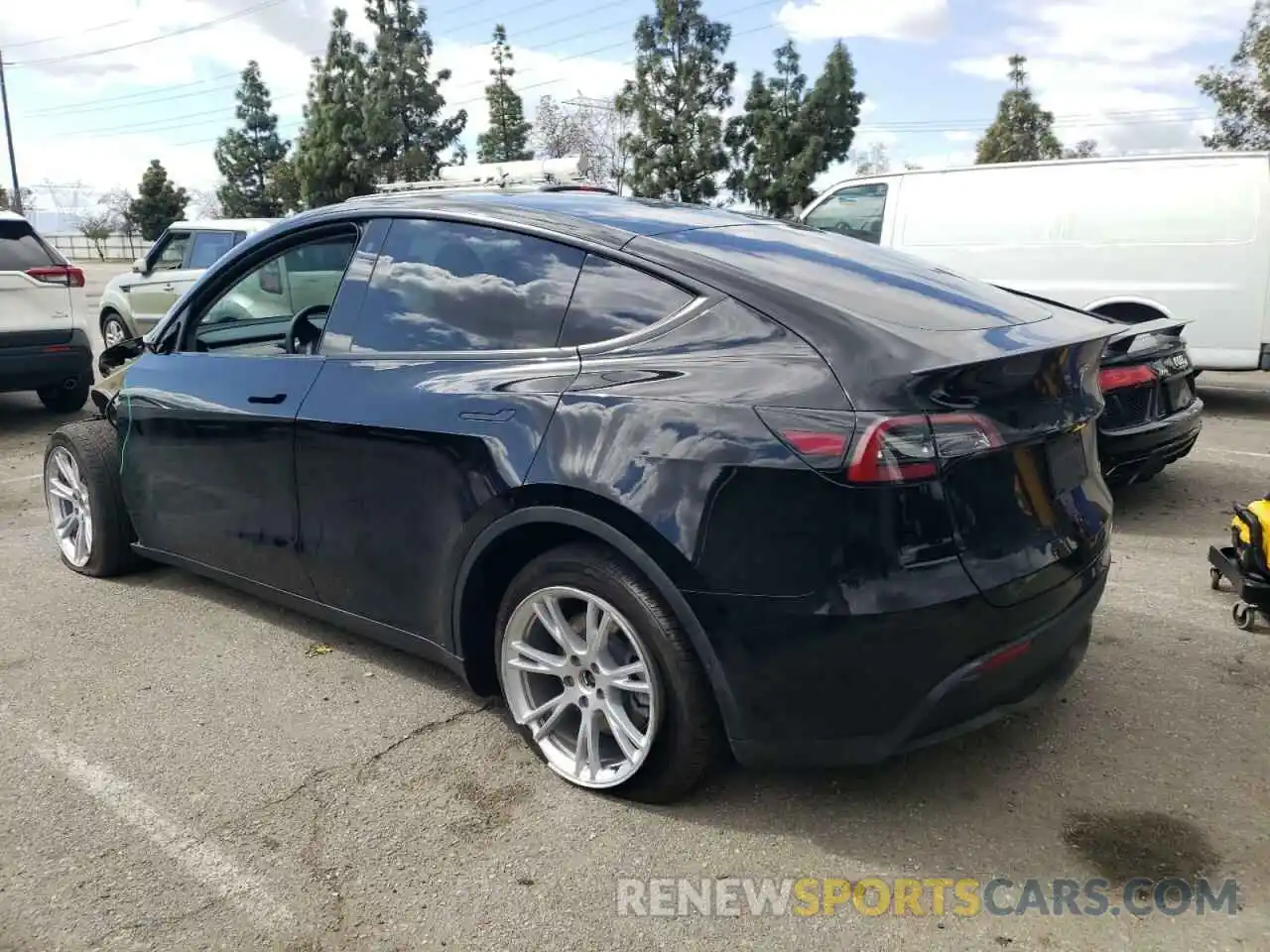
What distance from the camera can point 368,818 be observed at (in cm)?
278

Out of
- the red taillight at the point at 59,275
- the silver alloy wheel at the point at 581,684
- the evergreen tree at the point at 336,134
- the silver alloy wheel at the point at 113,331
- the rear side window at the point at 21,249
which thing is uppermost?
the evergreen tree at the point at 336,134

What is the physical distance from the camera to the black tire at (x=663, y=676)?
256 cm

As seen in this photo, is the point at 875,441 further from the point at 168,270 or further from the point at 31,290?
the point at 168,270

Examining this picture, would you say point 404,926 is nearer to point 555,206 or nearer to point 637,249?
point 637,249

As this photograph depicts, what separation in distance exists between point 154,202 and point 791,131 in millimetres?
39566

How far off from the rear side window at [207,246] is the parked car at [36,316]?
298 cm

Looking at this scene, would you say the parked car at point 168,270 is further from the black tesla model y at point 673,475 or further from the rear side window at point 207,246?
the black tesla model y at point 673,475

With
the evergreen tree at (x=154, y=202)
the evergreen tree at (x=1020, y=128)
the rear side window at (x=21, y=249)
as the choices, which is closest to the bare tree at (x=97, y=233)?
the evergreen tree at (x=154, y=202)

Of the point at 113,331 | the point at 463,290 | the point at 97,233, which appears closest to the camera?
the point at 463,290

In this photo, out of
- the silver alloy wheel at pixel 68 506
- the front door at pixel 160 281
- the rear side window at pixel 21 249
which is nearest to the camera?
the silver alloy wheel at pixel 68 506

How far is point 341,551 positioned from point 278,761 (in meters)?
0.70

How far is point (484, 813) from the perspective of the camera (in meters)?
2.80

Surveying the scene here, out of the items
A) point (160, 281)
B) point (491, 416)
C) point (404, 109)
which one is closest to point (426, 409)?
point (491, 416)

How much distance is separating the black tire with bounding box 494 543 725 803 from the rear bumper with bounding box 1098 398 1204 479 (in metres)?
3.29
